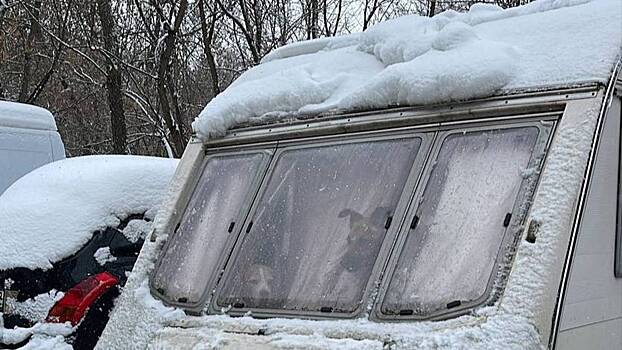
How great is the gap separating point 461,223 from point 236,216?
1.15 meters

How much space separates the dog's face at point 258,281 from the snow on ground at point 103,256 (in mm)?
2045

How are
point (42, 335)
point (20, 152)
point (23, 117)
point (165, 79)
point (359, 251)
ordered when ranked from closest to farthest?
1. point (359, 251)
2. point (42, 335)
3. point (20, 152)
4. point (23, 117)
5. point (165, 79)

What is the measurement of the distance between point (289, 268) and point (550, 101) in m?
1.24

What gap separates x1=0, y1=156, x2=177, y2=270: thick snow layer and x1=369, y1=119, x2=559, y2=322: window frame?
279 cm

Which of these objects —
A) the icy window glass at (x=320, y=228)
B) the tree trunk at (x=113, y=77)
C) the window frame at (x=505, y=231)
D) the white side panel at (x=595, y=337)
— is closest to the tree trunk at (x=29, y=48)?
the tree trunk at (x=113, y=77)

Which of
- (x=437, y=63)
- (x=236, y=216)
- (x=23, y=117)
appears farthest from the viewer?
(x=23, y=117)

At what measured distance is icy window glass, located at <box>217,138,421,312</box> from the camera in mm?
3121

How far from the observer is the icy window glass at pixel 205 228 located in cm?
358

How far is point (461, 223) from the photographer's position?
290 centimetres

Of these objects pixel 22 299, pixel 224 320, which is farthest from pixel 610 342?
pixel 22 299

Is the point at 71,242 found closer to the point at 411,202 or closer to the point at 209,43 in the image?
the point at 411,202

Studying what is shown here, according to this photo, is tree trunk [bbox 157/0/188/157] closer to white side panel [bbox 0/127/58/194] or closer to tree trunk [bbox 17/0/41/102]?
white side panel [bbox 0/127/58/194]

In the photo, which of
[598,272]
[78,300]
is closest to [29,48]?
[78,300]

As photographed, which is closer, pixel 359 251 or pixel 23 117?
pixel 359 251
